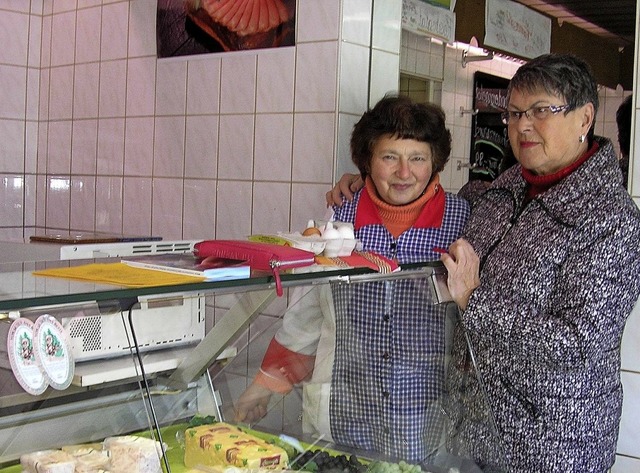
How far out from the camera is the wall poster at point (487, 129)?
3.04m

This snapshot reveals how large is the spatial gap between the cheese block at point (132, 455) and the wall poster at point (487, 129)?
1941mm

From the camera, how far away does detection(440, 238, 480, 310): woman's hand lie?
190cm

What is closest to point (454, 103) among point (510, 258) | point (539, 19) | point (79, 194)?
point (539, 19)

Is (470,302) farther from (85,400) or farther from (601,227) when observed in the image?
(85,400)

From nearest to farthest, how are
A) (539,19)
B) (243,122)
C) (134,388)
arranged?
(134,388), (539,19), (243,122)

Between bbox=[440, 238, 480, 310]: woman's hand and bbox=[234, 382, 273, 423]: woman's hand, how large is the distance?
507mm

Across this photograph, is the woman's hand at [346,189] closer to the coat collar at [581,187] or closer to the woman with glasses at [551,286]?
the woman with glasses at [551,286]

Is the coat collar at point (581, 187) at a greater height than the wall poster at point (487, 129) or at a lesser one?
lesser

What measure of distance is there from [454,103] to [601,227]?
54.5 inches

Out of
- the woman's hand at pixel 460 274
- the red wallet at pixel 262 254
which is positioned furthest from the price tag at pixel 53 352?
the woman's hand at pixel 460 274

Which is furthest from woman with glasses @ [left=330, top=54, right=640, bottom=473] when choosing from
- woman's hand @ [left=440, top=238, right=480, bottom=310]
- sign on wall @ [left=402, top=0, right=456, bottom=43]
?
sign on wall @ [left=402, top=0, right=456, bottom=43]

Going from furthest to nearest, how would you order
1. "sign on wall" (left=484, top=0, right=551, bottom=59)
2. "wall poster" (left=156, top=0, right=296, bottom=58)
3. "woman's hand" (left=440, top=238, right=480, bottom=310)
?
"wall poster" (left=156, top=0, right=296, bottom=58)
"sign on wall" (left=484, top=0, right=551, bottom=59)
"woman's hand" (left=440, top=238, right=480, bottom=310)

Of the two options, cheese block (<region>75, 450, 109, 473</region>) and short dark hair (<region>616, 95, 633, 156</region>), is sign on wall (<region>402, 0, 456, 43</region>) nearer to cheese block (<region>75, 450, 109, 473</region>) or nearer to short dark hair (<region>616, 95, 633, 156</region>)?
short dark hair (<region>616, 95, 633, 156</region>)

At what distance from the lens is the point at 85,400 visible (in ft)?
4.54
